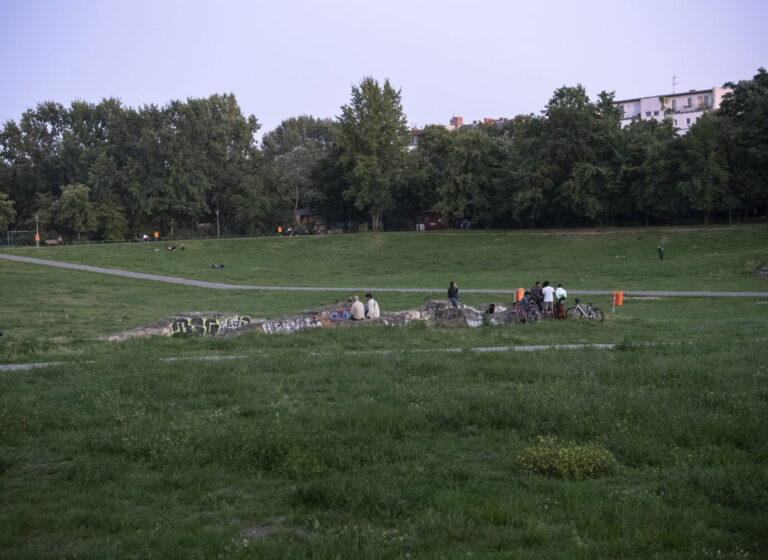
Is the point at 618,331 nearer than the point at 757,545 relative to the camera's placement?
No

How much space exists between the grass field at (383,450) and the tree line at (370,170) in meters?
50.8

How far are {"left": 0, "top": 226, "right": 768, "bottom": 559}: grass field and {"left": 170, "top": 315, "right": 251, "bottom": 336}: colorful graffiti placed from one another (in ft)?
11.4

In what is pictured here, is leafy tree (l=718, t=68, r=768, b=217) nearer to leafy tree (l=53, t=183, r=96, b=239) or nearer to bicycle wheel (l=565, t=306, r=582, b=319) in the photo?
bicycle wheel (l=565, t=306, r=582, b=319)

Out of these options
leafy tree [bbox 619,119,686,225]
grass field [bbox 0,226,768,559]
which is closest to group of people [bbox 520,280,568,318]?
grass field [bbox 0,226,768,559]

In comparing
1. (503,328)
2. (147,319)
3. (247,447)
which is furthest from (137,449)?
(147,319)

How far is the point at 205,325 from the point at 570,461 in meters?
16.6

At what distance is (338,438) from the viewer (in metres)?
7.76

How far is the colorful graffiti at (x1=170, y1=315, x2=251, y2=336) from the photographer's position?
68.6ft

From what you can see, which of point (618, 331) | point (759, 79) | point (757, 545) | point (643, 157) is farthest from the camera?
point (643, 157)

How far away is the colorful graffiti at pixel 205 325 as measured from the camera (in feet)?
68.6

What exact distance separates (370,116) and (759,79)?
42.9 metres

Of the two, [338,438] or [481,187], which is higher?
[481,187]

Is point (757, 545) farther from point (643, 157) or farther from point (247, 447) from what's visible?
point (643, 157)

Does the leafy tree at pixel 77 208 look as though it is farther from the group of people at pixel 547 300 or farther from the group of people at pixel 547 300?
the group of people at pixel 547 300
